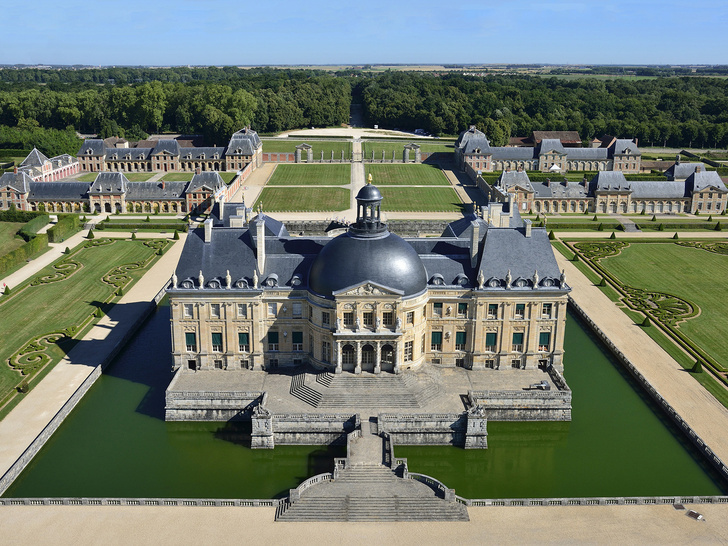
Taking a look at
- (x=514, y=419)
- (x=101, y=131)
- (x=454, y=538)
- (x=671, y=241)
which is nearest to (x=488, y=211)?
(x=514, y=419)

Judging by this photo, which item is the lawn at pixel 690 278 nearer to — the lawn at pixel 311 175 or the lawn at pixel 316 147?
the lawn at pixel 311 175

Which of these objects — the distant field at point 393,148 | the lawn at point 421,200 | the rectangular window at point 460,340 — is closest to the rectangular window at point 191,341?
the rectangular window at point 460,340

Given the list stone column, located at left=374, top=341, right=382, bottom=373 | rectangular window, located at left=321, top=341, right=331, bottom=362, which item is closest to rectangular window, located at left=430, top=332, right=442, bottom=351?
stone column, located at left=374, top=341, right=382, bottom=373

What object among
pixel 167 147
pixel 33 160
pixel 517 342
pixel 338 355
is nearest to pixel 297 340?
pixel 338 355

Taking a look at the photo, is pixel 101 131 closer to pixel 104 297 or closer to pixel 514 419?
pixel 104 297

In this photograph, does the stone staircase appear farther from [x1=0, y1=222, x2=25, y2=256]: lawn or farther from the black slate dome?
[x1=0, y1=222, x2=25, y2=256]: lawn

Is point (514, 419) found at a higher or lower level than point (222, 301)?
lower
